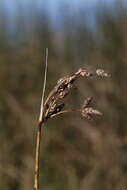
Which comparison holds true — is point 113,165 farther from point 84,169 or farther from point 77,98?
point 77,98

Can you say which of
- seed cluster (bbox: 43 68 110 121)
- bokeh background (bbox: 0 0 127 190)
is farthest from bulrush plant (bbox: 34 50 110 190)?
bokeh background (bbox: 0 0 127 190)

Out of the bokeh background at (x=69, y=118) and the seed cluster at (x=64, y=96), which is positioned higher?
the bokeh background at (x=69, y=118)

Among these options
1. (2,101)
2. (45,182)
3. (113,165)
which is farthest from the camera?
(2,101)

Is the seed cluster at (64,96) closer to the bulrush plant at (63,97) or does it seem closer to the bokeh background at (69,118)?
the bulrush plant at (63,97)

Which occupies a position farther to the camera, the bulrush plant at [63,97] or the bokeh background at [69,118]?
the bokeh background at [69,118]

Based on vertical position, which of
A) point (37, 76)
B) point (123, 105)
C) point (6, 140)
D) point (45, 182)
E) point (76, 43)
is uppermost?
point (76, 43)

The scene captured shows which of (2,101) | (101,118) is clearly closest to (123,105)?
(101,118)

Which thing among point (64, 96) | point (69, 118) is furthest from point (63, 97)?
point (69, 118)

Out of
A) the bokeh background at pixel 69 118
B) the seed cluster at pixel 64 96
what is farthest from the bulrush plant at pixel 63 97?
Answer: the bokeh background at pixel 69 118
